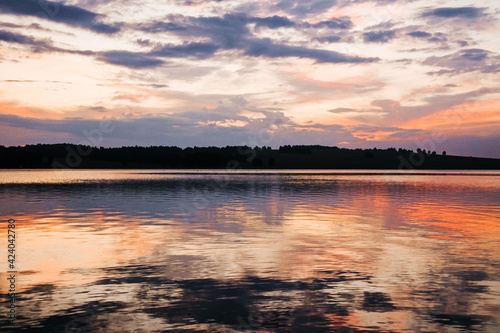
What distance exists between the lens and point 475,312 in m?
12.3

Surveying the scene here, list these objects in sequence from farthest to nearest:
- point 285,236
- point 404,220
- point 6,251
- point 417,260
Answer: point 404,220 < point 285,236 < point 6,251 < point 417,260

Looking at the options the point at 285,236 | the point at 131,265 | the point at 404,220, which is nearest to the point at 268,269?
the point at 131,265

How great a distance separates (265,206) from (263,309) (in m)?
30.1

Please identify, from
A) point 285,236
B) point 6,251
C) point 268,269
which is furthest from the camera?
point 285,236

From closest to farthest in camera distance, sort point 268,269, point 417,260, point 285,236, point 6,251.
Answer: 1. point 268,269
2. point 417,260
3. point 6,251
4. point 285,236

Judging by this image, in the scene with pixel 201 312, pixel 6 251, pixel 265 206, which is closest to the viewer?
pixel 201 312

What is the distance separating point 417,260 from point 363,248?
9.95 ft

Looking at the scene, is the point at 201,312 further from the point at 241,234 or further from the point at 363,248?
the point at 241,234

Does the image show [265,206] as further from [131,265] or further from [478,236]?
[131,265]

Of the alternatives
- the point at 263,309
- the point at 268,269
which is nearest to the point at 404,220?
the point at 268,269

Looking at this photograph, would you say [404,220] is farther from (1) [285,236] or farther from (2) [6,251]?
(2) [6,251]

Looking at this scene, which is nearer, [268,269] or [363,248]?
[268,269]

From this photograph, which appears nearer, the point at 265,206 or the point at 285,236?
the point at 285,236

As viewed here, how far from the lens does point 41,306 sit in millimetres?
12688
